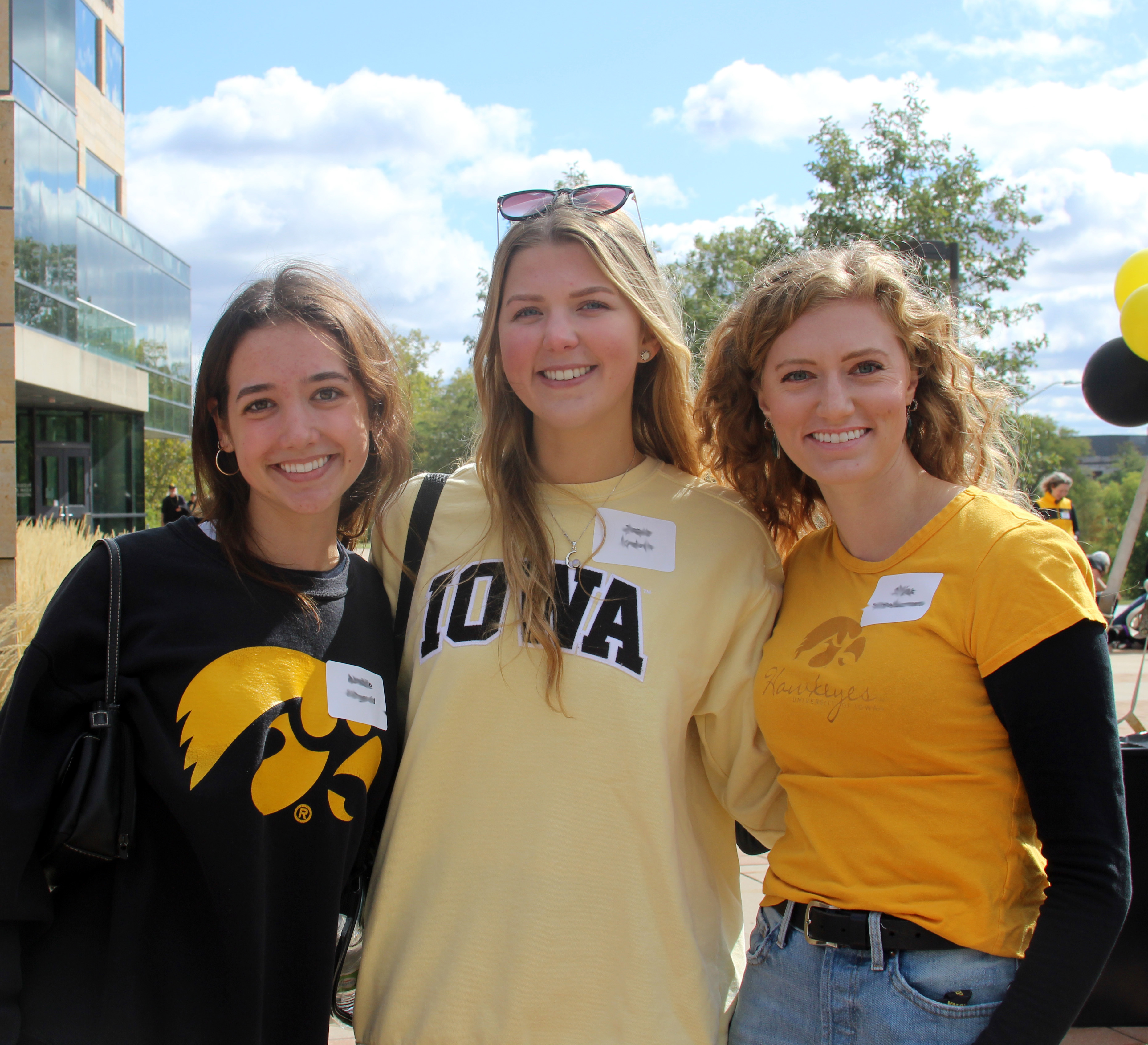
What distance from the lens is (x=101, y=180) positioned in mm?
27094

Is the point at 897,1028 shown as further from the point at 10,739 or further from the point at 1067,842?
the point at 10,739

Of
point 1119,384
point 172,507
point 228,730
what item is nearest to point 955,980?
point 228,730

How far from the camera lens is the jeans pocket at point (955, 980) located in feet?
5.26

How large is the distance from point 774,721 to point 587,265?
1.11 metres

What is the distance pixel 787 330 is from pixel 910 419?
0.37m

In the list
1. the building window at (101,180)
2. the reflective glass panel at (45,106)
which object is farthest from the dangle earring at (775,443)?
the building window at (101,180)

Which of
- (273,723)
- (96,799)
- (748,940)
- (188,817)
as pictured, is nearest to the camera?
(96,799)

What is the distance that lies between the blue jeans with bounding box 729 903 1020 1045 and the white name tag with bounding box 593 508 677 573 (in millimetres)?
761

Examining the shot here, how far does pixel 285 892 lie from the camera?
1.82 meters

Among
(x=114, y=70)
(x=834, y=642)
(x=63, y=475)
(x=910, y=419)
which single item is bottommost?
(x=834, y=642)

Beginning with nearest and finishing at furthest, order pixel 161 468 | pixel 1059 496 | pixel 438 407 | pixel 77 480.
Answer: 1. pixel 1059 496
2. pixel 77 480
3. pixel 161 468
4. pixel 438 407

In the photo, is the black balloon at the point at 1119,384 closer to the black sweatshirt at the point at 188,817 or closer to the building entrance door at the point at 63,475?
the black sweatshirt at the point at 188,817

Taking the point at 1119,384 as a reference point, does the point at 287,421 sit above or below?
below

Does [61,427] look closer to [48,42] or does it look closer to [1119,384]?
[48,42]
